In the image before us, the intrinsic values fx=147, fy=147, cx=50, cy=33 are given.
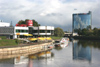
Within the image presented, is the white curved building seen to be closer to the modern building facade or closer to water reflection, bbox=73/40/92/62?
the modern building facade

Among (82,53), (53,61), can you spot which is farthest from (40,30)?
(53,61)

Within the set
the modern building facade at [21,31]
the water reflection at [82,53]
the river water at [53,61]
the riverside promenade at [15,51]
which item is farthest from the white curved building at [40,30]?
the river water at [53,61]

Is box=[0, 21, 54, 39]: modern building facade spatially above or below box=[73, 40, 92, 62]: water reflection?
above

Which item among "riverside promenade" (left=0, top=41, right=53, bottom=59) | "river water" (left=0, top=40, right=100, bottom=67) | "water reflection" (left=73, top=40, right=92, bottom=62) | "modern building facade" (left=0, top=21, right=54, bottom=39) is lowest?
"water reflection" (left=73, top=40, right=92, bottom=62)

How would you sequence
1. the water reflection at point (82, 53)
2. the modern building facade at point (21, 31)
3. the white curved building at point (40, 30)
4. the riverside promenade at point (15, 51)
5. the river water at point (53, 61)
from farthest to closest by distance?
the white curved building at point (40, 30)
the modern building facade at point (21, 31)
the riverside promenade at point (15, 51)
the water reflection at point (82, 53)
the river water at point (53, 61)

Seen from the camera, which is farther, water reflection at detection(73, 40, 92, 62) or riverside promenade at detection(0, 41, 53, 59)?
riverside promenade at detection(0, 41, 53, 59)

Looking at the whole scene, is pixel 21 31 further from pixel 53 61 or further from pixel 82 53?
pixel 53 61

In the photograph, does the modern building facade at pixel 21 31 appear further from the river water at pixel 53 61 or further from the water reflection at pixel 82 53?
the river water at pixel 53 61

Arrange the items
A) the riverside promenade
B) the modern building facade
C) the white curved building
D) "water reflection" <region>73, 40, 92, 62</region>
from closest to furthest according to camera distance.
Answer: "water reflection" <region>73, 40, 92, 62</region>, the riverside promenade, the modern building facade, the white curved building

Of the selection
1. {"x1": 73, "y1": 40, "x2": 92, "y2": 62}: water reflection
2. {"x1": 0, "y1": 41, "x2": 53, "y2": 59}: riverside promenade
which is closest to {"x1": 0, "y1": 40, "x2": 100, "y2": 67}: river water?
{"x1": 73, "y1": 40, "x2": 92, "y2": 62}: water reflection

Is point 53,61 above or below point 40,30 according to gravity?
below

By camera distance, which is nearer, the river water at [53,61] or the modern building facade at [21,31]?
the river water at [53,61]

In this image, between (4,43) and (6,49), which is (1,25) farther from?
(6,49)

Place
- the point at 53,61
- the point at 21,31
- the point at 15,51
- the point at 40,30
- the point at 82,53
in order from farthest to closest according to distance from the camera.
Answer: the point at 40,30, the point at 21,31, the point at 82,53, the point at 15,51, the point at 53,61
